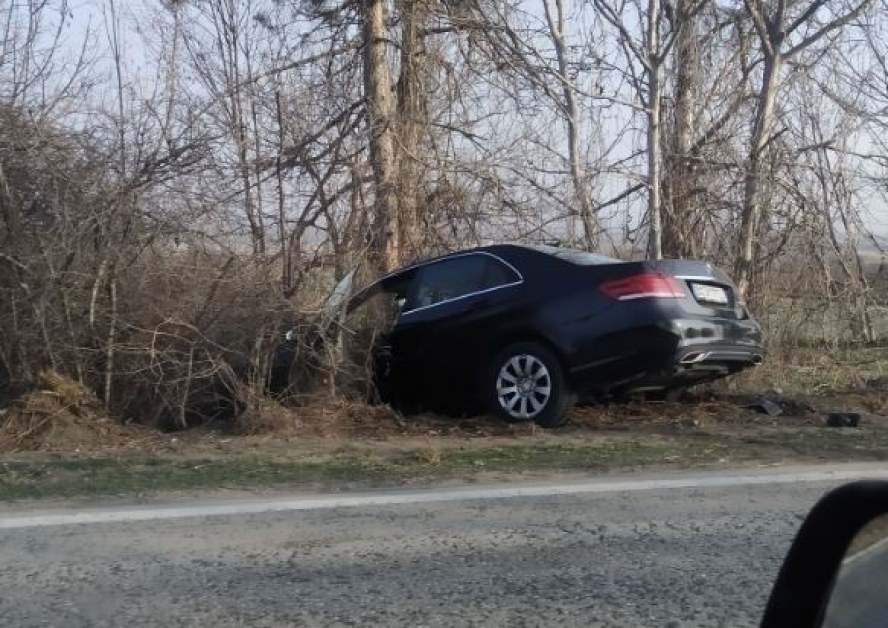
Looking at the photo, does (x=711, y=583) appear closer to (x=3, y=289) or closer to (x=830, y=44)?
(x=3, y=289)

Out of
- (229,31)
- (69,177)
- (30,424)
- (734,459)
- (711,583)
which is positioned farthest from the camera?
(229,31)

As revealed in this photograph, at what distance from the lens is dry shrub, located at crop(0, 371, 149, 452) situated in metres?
9.20

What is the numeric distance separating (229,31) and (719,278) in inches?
393

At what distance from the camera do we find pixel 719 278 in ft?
30.9

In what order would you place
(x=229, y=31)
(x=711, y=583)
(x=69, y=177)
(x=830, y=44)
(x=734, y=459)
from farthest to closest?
(x=229, y=31) → (x=830, y=44) → (x=69, y=177) → (x=734, y=459) → (x=711, y=583)

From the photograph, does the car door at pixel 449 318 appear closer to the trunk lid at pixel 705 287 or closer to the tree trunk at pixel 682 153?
the trunk lid at pixel 705 287

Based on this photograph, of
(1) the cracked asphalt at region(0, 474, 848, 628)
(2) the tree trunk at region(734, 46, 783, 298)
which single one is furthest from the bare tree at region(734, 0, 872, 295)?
(1) the cracked asphalt at region(0, 474, 848, 628)

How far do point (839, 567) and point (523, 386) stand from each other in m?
7.21

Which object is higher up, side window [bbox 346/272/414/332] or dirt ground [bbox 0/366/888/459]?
side window [bbox 346/272/414/332]

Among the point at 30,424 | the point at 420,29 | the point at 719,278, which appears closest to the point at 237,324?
the point at 30,424

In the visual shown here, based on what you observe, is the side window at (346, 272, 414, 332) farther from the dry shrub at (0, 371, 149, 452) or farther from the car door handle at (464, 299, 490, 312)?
the dry shrub at (0, 371, 149, 452)

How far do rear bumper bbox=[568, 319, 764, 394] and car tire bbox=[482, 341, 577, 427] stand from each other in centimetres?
18

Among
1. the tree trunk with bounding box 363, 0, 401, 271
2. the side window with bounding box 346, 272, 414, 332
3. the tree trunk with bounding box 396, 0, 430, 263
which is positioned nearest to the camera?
the side window with bounding box 346, 272, 414, 332

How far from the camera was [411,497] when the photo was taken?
7.22 metres
